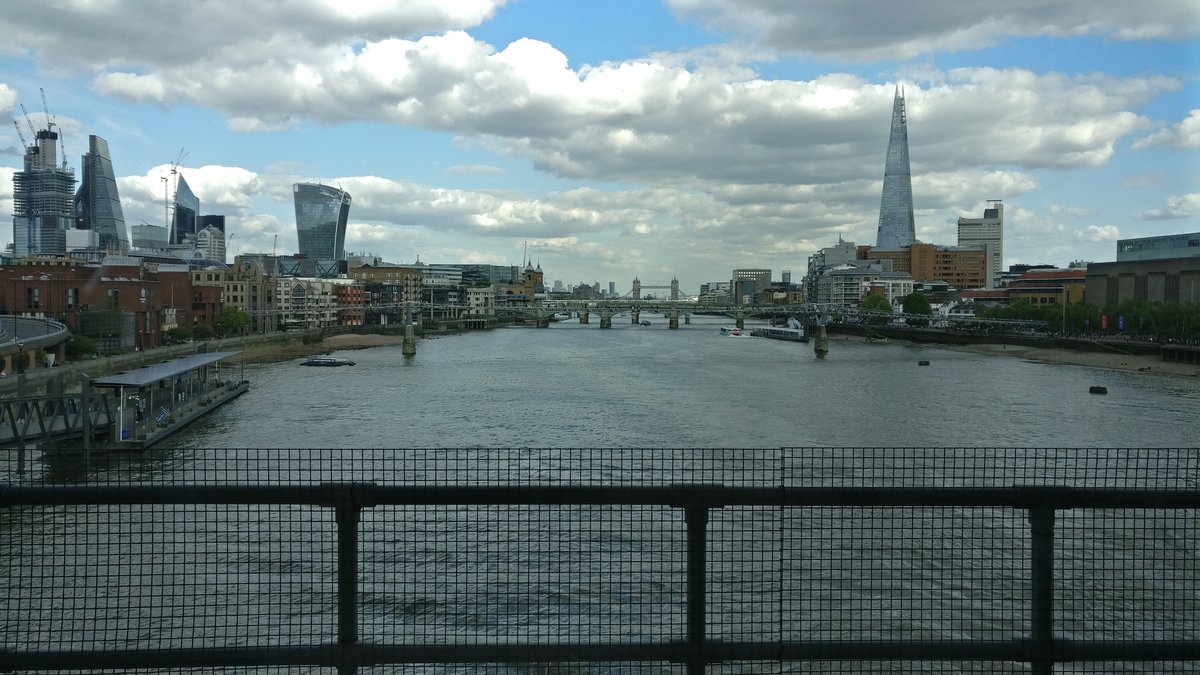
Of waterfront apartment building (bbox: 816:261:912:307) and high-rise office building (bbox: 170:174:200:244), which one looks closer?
waterfront apartment building (bbox: 816:261:912:307)

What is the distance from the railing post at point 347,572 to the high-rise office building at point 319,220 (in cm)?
17773

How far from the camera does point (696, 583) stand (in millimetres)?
2373

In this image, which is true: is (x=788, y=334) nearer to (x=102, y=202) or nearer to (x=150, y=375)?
(x=150, y=375)

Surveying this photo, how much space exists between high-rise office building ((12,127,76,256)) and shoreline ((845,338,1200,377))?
555 ft

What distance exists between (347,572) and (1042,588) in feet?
5.96

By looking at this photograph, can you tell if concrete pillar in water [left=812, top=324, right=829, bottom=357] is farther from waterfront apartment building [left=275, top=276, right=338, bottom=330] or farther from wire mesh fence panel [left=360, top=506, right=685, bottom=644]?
wire mesh fence panel [left=360, top=506, right=685, bottom=644]

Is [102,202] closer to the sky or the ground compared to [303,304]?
closer to the sky

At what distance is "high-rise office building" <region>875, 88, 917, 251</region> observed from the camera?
17175 centimetres

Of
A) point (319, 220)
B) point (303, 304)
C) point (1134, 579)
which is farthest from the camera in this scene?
point (319, 220)

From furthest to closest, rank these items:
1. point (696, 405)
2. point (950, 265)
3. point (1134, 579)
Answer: point (950, 265) < point (696, 405) < point (1134, 579)

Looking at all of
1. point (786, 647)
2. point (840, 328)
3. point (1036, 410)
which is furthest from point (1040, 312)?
point (786, 647)

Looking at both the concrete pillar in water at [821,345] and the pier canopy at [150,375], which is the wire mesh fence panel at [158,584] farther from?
the concrete pillar in water at [821,345]

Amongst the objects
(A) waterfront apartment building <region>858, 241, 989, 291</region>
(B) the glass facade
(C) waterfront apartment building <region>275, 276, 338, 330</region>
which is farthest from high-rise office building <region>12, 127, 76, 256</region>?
(B) the glass facade

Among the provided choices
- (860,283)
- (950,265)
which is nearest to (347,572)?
(860,283)
